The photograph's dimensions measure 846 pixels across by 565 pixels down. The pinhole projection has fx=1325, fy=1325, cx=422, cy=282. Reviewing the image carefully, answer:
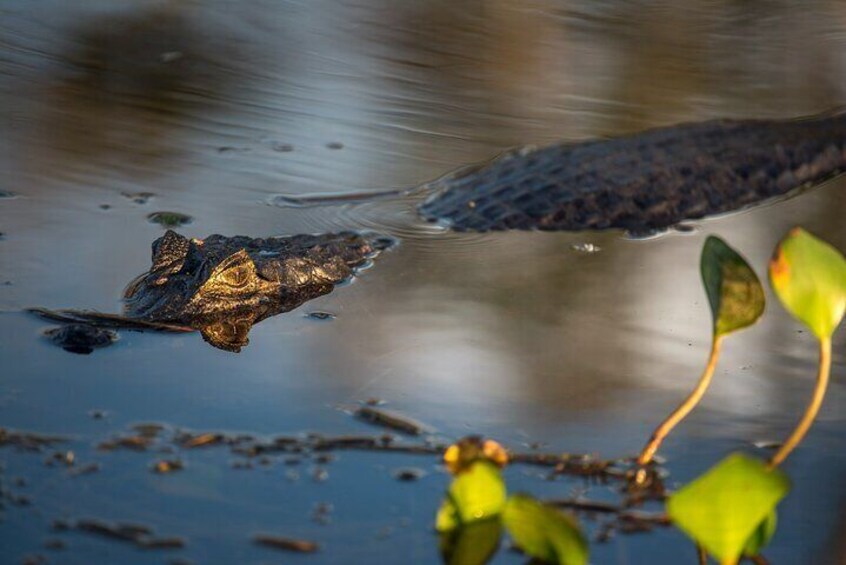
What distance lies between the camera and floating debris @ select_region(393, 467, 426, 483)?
3027 mm

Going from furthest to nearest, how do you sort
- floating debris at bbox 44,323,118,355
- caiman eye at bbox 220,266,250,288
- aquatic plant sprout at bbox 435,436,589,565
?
caiman eye at bbox 220,266,250,288
floating debris at bbox 44,323,118,355
aquatic plant sprout at bbox 435,436,589,565

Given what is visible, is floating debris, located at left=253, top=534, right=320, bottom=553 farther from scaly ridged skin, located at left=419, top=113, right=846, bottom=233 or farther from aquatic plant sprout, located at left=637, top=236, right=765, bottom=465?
scaly ridged skin, located at left=419, top=113, right=846, bottom=233

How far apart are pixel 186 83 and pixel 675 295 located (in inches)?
128

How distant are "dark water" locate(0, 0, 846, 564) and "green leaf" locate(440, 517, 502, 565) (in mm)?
71

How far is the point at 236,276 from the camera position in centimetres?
414

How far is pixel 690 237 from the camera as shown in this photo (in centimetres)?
502

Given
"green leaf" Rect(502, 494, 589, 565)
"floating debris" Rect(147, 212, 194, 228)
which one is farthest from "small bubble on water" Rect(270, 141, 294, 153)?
"green leaf" Rect(502, 494, 589, 565)

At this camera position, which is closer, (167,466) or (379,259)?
(167,466)

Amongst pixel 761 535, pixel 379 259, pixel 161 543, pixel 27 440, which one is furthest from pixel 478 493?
pixel 379 259

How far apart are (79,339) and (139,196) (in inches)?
59.0

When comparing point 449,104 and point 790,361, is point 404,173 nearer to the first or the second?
point 449,104

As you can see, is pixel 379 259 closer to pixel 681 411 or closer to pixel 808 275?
pixel 681 411

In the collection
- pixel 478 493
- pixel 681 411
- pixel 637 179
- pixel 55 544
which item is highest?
pixel 637 179

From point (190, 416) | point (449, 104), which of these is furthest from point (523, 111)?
point (190, 416)
